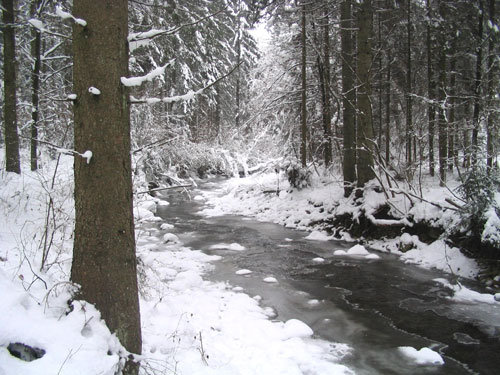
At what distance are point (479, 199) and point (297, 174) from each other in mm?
8185

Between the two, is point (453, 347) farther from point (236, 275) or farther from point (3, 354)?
point (3, 354)

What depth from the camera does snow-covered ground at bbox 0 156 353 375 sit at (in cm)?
260

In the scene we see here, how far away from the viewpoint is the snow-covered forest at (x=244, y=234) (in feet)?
9.61

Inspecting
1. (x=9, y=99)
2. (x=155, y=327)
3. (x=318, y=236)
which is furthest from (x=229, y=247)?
(x=9, y=99)

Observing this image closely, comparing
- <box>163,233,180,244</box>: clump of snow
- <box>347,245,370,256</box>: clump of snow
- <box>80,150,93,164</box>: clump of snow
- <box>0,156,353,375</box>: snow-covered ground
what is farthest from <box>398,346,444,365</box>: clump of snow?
<box>163,233,180,244</box>: clump of snow

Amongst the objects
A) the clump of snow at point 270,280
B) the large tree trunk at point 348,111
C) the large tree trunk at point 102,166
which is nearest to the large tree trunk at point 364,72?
the large tree trunk at point 348,111

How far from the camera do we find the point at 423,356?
176 inches

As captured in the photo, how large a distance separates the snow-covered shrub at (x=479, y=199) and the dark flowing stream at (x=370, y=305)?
1212mm

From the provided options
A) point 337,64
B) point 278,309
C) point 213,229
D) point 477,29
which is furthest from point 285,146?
point 278,309

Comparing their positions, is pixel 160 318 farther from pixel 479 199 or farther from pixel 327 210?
pixel 327 210

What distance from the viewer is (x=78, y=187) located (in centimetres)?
299

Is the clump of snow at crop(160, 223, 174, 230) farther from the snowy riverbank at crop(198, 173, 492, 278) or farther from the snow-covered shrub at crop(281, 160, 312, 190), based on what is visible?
the snow-covered shrub at crop(281, 160, 312, 190)

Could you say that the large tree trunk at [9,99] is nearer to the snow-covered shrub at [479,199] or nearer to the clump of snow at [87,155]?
the clump of snow at [87,155]

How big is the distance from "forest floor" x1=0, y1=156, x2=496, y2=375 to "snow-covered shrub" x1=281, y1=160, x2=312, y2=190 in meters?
5.47
